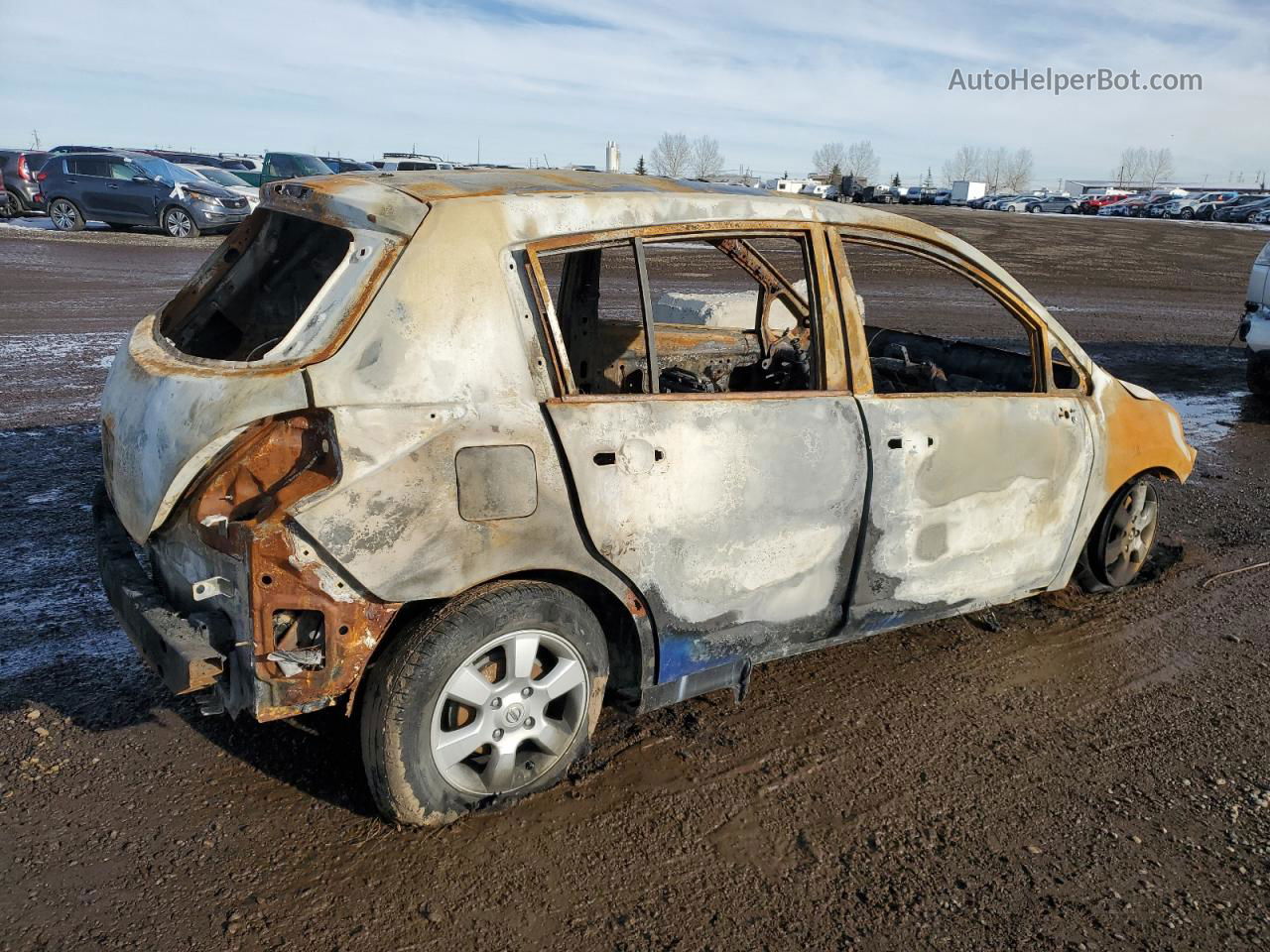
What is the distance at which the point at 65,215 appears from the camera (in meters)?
21.7

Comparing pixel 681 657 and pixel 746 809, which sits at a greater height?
pixel 681 657

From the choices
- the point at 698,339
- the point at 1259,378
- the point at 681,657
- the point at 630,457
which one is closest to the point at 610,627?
the point at 681,657

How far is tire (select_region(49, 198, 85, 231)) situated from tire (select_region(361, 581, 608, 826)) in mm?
22870

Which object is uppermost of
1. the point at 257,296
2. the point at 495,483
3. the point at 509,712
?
the point at 257,296

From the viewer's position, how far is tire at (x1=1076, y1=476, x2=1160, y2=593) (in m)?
4.58

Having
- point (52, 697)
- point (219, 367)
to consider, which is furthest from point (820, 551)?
point (52, 697)

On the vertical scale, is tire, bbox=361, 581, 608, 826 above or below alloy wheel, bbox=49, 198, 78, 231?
below

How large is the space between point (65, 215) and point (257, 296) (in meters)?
22.1

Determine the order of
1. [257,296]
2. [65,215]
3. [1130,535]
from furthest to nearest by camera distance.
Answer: [65,215], [1130,535], [257,296]

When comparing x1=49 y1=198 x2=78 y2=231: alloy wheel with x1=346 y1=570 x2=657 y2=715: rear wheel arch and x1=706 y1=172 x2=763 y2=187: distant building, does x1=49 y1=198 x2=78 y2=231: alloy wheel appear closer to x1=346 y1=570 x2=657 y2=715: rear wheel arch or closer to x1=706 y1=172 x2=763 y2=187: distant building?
x1=706 y1=172 x2=763 y2=187: distant building

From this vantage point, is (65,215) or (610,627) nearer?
(610,627)

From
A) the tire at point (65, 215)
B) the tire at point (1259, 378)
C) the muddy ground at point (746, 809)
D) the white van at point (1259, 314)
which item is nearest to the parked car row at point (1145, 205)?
the tire at point (65, 215)

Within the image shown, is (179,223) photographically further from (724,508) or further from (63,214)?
(724,508)

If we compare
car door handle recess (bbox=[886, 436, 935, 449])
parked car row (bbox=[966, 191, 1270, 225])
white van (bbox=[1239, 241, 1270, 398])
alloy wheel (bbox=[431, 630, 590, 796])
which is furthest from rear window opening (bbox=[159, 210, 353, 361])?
parked car row (bbox=[966, 191, 1270, 225])
